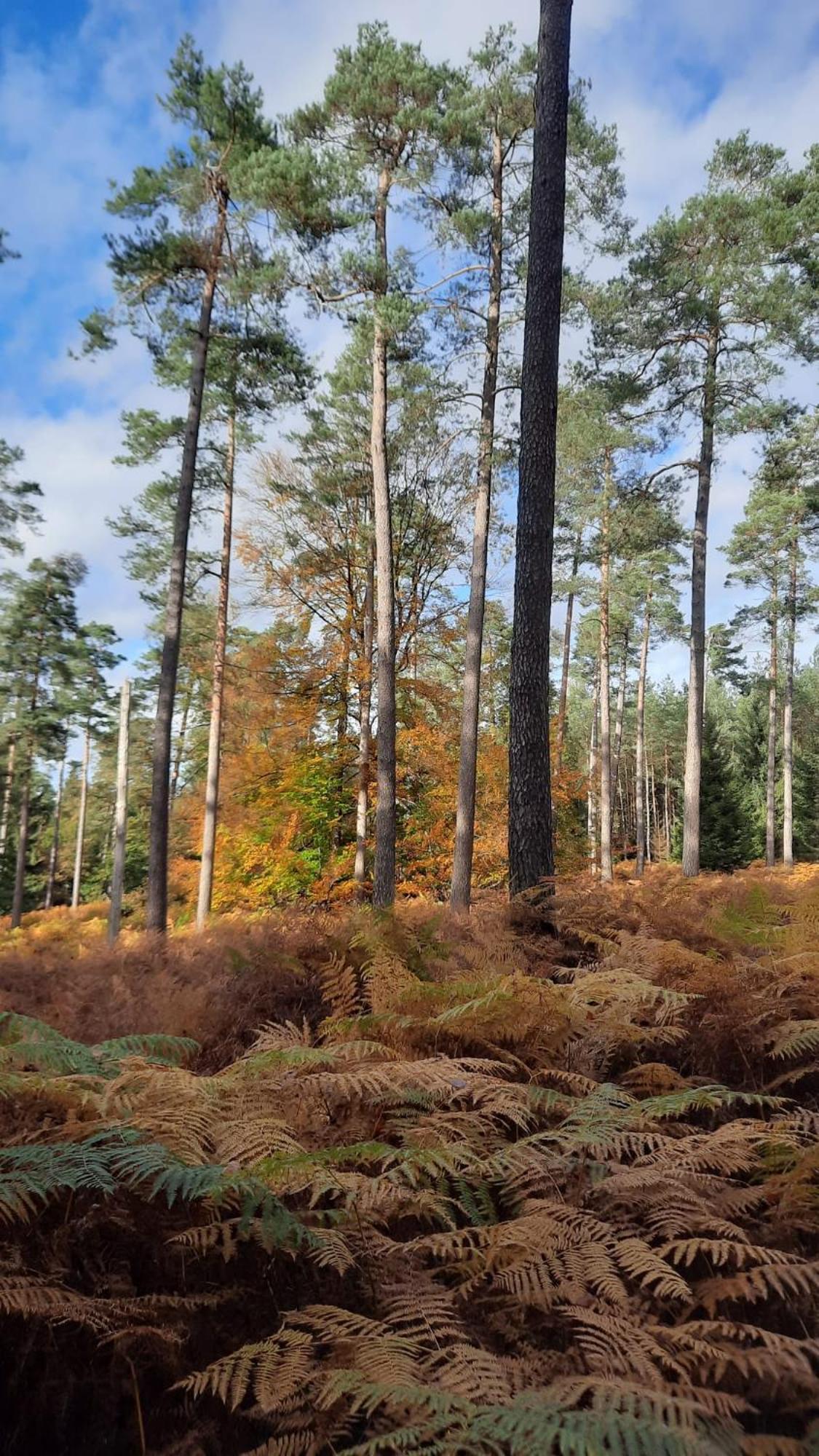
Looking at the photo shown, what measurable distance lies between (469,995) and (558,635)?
1062 inches

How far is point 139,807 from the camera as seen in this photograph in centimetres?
3588

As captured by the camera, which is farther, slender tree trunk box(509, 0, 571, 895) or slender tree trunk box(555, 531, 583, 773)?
slender tree trunk box(555, 531, 583, 773)

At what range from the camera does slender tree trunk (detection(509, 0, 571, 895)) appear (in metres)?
6.45

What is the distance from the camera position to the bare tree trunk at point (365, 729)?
15.5m

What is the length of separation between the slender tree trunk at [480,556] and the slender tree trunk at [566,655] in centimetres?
473

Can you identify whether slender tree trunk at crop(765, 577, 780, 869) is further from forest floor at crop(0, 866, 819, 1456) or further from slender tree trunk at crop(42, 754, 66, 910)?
slender tree trunk at crop(42, 754, 66, 910)

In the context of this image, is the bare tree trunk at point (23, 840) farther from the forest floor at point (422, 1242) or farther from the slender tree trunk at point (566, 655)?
the forest floor at point (422, 1242)

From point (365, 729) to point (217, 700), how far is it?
3.81 metres

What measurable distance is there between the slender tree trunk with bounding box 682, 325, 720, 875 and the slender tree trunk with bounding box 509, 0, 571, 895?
9.65 meters

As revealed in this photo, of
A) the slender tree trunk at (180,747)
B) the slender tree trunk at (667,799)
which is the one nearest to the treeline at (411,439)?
the slender tree trunk at (180,747)

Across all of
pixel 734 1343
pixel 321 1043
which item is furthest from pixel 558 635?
pixel 734 1343

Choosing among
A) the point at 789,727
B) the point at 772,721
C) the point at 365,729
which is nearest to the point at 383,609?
the point at 365,729

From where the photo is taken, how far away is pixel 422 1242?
62.4 inches

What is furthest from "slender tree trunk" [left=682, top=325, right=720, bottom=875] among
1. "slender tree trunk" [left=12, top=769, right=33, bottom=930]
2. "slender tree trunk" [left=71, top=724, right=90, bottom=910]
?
"slender tree trunk" [left=71, top=724, right=90, bottom=910]
